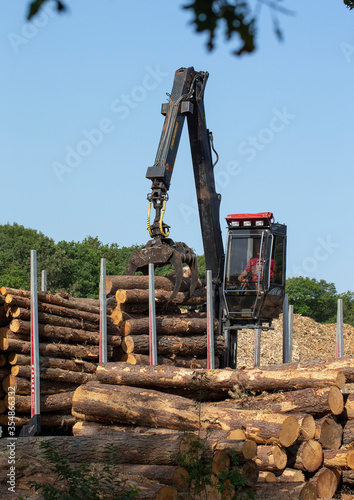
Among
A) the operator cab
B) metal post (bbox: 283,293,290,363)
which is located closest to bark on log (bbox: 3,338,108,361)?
the operator cab

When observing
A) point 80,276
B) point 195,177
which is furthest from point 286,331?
point 80,276

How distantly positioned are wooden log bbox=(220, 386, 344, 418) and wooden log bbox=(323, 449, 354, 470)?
20.4 inches

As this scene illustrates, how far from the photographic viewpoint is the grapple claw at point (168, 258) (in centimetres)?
1235

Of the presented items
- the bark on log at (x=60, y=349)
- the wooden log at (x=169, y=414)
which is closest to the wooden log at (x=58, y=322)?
the bark on log at (x=60, y=349)

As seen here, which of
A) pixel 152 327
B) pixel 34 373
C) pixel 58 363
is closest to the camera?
pixel 34 373

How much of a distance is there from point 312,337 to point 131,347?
1230 cm

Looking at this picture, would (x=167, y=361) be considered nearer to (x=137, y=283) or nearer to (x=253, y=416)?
(x=137, y=283)

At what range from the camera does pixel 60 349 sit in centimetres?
1122

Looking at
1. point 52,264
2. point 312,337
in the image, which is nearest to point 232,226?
point 312,337

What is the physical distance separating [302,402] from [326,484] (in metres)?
1.20

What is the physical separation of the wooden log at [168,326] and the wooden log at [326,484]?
5296mm

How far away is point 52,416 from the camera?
35.9 ft

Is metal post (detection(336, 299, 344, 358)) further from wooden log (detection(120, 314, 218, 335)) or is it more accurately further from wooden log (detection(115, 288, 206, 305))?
wooden log (detection(115, 288, 206, 305))

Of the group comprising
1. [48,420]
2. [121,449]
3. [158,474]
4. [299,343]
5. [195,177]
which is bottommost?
[299,343]
